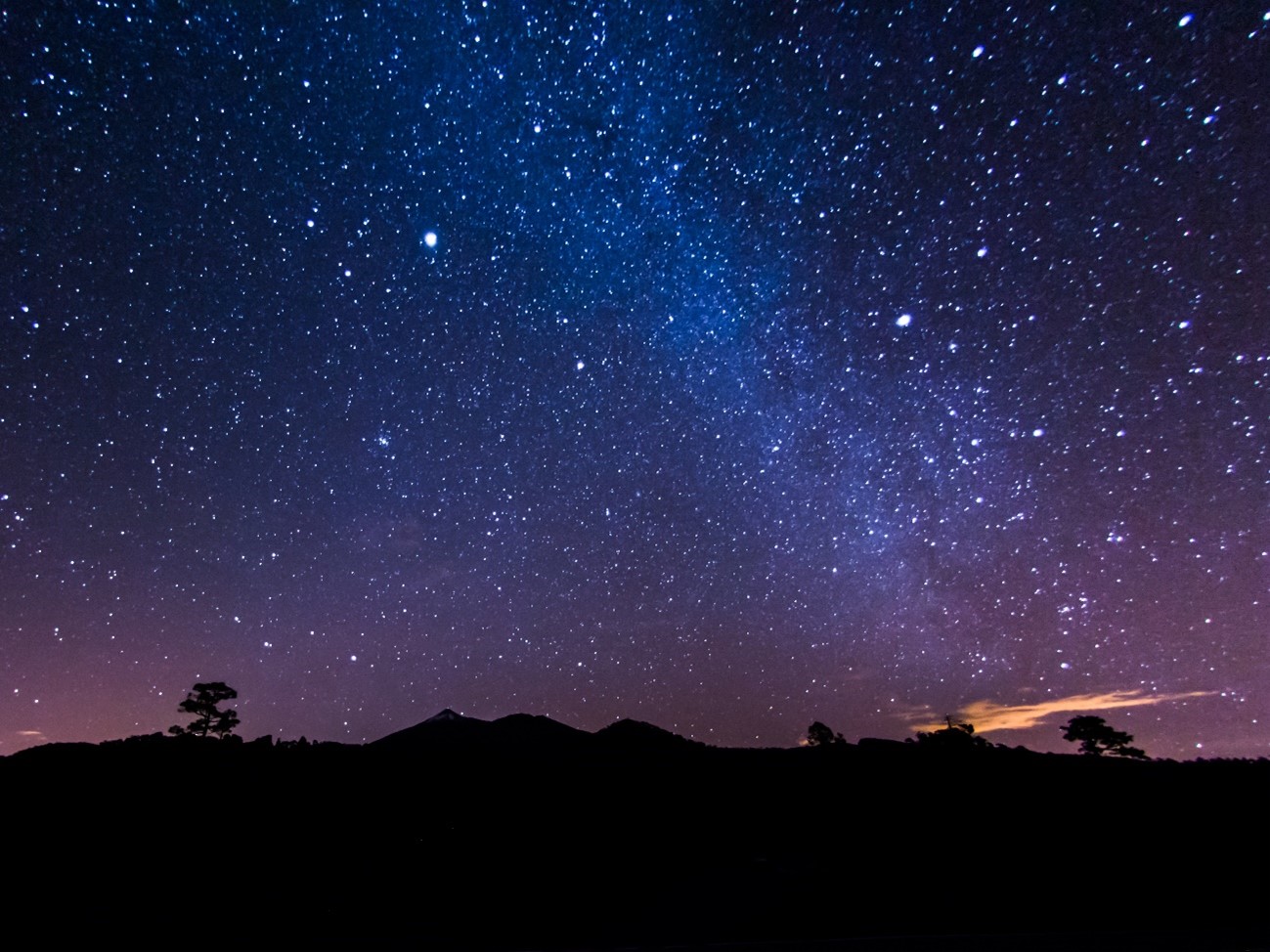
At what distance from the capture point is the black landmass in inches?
307

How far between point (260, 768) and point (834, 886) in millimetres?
9987

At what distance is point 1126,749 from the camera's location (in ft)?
106

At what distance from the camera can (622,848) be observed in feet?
34.5

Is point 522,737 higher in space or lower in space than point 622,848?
higher

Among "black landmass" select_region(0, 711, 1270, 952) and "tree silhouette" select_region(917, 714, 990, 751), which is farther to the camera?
"tree silhouette" select_region(917, 714, 990, 751)

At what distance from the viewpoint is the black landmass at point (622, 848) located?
779 centimetres

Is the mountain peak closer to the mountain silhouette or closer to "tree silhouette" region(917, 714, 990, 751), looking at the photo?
the mountain silhouette

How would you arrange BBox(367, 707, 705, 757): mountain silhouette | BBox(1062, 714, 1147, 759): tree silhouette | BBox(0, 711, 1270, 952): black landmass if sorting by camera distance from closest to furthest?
BBox(0, 711, 1270, 952): black landmass < BBox(367, 707, 705, 757): mountain silhouette < BBox(1062, 714, 1147, 759): tree silhouette

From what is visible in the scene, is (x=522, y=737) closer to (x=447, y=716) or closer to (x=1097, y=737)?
(x=447, y=716)

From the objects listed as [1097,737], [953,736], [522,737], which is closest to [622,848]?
[522,737]

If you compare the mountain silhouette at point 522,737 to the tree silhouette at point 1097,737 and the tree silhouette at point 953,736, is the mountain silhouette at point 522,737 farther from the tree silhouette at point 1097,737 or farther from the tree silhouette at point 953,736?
the tree silhouette at point 1097,737

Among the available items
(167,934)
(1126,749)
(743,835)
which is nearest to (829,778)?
(743,835)

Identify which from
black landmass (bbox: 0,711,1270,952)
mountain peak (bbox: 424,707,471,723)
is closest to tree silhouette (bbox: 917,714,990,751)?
black landmass (bbox: 0,711,1270,952)

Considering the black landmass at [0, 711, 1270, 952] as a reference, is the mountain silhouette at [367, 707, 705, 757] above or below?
above
